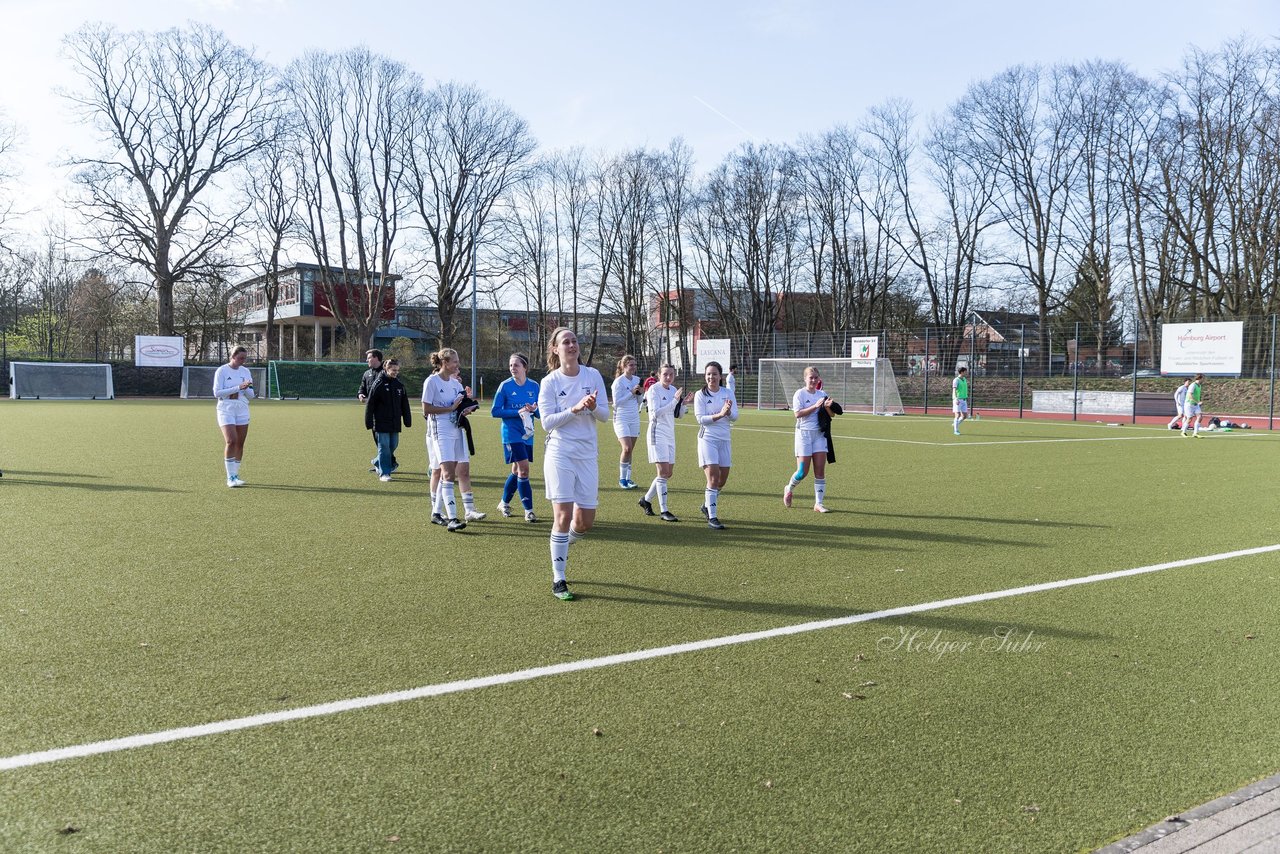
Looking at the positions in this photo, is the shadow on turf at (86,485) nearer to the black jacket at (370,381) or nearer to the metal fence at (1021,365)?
the black jacket at (370,381)

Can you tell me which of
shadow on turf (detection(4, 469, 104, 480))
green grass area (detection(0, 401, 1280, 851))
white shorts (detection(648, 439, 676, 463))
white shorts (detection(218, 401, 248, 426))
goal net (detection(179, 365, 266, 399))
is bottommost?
green grass area (detection(0, 401, 1280, 851))

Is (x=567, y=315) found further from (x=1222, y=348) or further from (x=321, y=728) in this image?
(x=321, y=728)

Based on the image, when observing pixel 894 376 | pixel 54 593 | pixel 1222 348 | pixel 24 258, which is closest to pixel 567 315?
pixel 894 376

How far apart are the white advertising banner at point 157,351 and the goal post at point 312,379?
14.6 ft

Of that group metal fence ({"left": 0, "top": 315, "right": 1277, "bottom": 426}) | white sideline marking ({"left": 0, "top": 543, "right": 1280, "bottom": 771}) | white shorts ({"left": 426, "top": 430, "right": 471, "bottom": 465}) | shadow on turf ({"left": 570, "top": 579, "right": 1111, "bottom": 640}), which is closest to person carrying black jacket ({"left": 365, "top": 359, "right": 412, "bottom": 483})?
white shorts ({"left": 426, "top": 430, "right": 471, "bottom": 465})

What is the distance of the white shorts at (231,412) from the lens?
12188 mm

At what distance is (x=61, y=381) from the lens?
1718 inches

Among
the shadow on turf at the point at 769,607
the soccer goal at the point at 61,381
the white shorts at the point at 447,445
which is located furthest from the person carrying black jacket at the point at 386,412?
the soccer goal at the point at 61,381

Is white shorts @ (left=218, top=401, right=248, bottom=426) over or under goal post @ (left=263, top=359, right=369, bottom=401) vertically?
under

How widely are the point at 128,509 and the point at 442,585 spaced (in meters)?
5.40

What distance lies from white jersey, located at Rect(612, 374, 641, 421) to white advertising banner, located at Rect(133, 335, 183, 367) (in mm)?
41852

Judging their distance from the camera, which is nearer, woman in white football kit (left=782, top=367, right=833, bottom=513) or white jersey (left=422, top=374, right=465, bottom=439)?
white jersey (left=422, top=374, right=465, bottom=439)

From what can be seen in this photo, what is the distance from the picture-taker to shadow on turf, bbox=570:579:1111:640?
5484 mm

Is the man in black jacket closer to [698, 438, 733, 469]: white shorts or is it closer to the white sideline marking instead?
[698, 438, 733, 469]: white shorts
